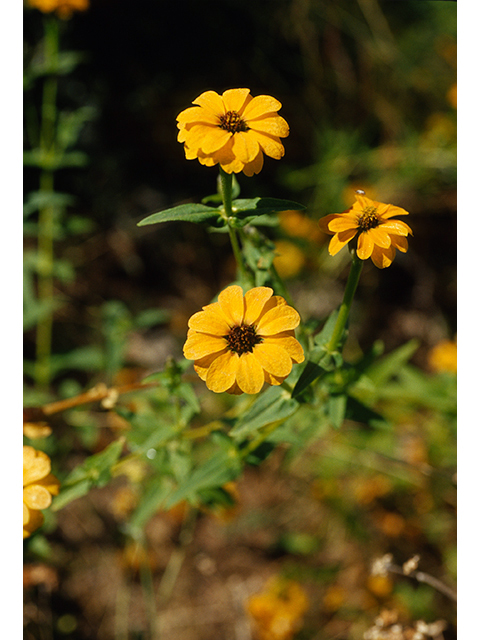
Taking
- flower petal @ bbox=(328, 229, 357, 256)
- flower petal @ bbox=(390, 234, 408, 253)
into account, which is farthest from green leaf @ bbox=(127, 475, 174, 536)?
flower petal @ bbox=(390, 234, 408, 253)

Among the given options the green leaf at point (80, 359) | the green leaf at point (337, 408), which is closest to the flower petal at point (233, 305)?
the green leaf at point (337, 408)

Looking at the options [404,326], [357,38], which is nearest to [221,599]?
[404,326]

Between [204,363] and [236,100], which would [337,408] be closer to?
[204,363]

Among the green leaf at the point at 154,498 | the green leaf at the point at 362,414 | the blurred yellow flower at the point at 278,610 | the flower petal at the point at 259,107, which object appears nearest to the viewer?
the flower petal at the point at 259,107

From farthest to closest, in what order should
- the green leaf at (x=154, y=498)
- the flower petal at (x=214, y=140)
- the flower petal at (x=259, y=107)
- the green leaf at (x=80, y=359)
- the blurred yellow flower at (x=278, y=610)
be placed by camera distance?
1. the green leaf at (x=80, y=359)
2. the blurred yellow flower at (x=278, y=610)
3. the green leaf at (x=154, y=498)
4. the flower petal at (x=259, y=107)
5. the flower petal at (x=214, y=140)

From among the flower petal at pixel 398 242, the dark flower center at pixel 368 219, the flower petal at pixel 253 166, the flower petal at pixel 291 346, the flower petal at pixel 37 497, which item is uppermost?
the flower petal at pixel 253 166

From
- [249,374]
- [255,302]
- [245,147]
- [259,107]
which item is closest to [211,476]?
[249,374]

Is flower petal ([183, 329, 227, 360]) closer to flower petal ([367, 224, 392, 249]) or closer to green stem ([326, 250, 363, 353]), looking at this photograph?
green stem ([326, 250, 363, 353])

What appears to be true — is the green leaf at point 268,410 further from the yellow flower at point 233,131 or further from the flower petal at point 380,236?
the yellow flower at point 233,131
